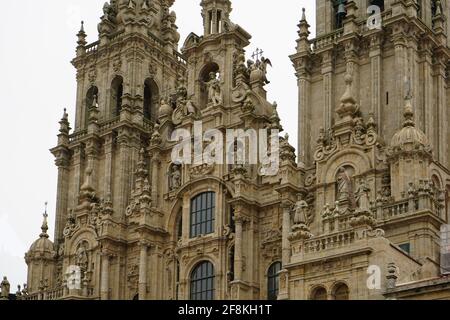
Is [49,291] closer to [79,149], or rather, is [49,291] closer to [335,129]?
[79,149]

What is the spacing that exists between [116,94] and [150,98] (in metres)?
1.90

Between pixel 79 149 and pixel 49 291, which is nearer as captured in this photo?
pixel 49 291

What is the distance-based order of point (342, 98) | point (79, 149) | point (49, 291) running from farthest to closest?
point (79, 149) < point (49, 291) < point (342, 98)

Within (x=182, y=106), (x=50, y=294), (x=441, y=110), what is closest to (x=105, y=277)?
(x=50, y=294)

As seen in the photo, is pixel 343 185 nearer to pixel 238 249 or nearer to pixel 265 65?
pixel 238 249

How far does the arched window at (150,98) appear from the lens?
213 feet

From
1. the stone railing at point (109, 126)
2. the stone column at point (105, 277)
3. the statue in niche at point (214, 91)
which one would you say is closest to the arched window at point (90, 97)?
the stone railing at point (109, 126)

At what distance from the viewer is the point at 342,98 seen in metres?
51.7

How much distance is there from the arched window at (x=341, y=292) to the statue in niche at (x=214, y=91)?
1692cm

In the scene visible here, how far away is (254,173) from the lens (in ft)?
179

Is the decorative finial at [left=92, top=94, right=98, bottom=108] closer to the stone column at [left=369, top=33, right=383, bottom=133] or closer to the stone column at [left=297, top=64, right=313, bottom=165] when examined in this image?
the stone column at [left=297, top=64, right=313, bottom=165]

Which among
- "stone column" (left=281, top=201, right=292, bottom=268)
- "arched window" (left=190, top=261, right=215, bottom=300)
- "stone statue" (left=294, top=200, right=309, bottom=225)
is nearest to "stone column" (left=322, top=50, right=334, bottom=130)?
"stone column" (left=281, top=201, right=292, bottom=268)
